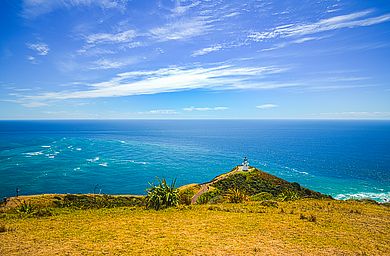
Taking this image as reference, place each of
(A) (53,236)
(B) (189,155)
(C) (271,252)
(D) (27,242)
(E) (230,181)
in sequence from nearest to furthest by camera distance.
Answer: (C) (271,252), (D) (27,242), (A) (53,236), (E) (230,181), (B) (189,155)

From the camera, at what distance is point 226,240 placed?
1600 centimetres

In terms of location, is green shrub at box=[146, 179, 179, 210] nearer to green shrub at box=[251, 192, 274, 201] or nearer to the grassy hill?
the grassy hill

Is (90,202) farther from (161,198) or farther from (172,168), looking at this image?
(172,168)

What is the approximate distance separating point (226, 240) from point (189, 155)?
10824 cm

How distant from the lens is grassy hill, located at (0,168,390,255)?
1456 centimetres

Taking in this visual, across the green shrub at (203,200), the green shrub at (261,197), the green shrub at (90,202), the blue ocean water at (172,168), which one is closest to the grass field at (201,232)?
the green shrub at (90,202)

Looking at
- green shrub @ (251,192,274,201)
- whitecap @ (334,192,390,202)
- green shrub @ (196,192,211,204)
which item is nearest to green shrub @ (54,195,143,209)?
green shrub @ (196,192,211,204)

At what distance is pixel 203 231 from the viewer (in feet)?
58.6

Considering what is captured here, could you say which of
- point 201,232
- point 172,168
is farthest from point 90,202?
point 172,168

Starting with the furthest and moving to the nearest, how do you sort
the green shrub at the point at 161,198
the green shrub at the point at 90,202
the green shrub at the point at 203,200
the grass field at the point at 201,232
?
the green shrub at the point at 203,200, the green shrub at the point at 90,202, the green shrub at the point at 161,198, the grass field at the point at 201,232

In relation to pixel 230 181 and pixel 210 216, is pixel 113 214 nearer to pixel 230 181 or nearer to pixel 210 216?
pixel 210 216

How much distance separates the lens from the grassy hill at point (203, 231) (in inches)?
573

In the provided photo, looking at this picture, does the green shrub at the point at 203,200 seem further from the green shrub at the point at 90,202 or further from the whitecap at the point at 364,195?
the whitecap at the point at 364,195

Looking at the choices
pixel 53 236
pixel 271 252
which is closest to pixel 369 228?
pixel 271 252
